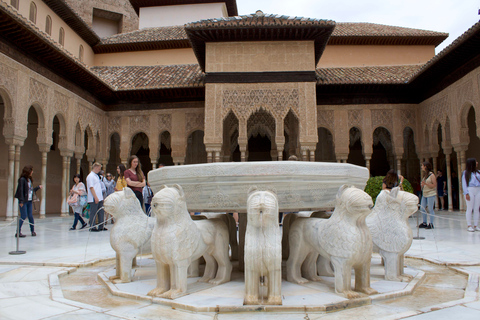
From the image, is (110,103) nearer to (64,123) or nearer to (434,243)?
(64,123)

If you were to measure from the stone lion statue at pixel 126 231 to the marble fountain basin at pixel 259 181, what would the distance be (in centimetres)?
45

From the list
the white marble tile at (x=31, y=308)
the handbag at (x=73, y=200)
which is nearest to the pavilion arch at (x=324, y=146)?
the handbag at (x=73, y=200)

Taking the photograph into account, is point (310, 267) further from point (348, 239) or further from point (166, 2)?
point (166, 2)

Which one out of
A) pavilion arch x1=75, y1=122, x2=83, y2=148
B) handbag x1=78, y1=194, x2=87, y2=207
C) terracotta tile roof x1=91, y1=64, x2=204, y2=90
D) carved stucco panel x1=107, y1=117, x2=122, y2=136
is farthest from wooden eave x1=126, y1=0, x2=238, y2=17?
handbag x1=78, y1=194, x2=87, y2=207

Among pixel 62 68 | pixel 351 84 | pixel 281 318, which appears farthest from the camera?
pixel 351 84

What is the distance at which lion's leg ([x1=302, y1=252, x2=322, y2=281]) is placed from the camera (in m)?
Answer: 3.53

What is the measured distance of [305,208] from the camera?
3.37 meters

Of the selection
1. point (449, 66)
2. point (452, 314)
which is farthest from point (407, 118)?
point (452, 314)

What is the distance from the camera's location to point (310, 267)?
11.7ft

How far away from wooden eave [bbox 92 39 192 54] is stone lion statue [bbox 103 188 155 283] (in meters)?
18.0

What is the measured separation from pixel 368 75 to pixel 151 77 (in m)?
9.60

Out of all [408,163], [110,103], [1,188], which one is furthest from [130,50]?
[408,163]

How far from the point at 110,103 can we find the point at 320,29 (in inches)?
385

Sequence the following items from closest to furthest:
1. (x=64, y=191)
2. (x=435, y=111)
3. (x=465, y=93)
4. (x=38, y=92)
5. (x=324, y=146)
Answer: (x=38, y=92) < (x=465, y=93) < (x=64, y=191) < (x=435, y=111) < (x=324, y=146)
